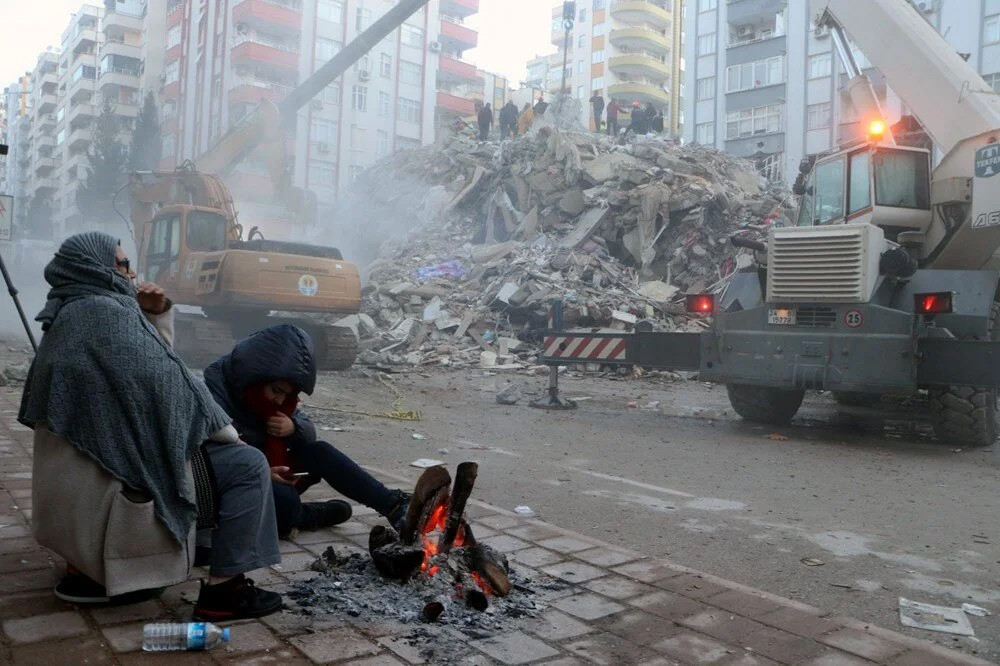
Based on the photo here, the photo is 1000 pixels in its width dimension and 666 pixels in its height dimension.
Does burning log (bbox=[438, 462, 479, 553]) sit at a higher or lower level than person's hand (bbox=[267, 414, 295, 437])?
lower

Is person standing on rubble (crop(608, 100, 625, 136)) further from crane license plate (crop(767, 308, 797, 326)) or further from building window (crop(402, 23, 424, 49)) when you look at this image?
building window (crop(402, 23, 424, 49))

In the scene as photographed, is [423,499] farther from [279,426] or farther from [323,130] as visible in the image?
[323,130]

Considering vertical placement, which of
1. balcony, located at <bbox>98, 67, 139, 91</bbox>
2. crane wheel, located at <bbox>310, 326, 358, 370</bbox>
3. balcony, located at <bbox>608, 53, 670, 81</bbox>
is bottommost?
crane wheel, located at <bbox>310, 326, 358, 370</bbox>

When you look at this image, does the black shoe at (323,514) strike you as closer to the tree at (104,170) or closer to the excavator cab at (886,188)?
the excavator cab at (886,188)

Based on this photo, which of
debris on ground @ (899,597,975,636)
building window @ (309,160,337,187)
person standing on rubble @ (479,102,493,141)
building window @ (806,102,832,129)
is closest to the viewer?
debris on ground @ (899,597,975,636)

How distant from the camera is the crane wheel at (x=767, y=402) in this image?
948 cm

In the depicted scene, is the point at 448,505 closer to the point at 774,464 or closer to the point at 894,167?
the point at 774,464

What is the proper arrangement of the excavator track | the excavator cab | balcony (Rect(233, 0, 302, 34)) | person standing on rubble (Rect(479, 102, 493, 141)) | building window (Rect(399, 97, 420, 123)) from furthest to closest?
building window (Rect(399, 97, 420, 123)) → balcony (Rect(233, 0, 302, 34)) → person standing on rubble (Rect(479, 102, 493, 141)) → the excavator track → the excavator cab

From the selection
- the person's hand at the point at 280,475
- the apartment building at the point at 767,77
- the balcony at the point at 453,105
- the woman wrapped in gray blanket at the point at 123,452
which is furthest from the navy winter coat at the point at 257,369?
the balcony at the point at 453,105

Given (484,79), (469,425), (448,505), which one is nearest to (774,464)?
(469,425)

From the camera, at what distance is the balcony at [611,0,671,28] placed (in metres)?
72.9

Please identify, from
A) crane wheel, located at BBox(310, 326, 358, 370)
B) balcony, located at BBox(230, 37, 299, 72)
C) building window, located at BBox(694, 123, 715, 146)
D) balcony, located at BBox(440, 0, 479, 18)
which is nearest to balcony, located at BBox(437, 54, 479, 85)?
balcony, located at BBox(440, 0, 479, 18)

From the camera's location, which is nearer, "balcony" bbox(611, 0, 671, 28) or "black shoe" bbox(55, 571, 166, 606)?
"black shoe" bbox(55, 571, 166, 606)

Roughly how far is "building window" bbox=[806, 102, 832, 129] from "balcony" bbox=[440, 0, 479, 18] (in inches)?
1207
